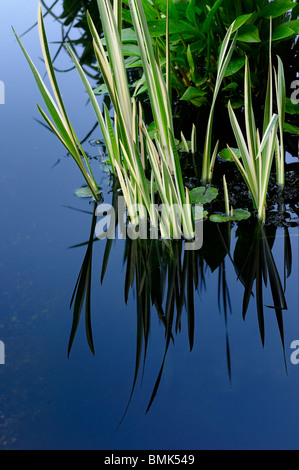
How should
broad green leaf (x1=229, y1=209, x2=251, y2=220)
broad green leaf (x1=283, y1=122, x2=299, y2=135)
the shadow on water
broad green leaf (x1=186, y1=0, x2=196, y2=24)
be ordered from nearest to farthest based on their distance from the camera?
the shadow on water
broad green leaf (x1=229, y1=209, x2=251, y2=220)
broad green leaf (x1=186, y1=0, x2=196, y2=24)
broad green leaf (x1=283, y1=122, x2=299, y2=135)

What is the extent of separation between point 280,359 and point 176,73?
1223 mm

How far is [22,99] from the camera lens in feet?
7.49

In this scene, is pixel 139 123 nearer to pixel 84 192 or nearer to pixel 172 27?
pixel 84 192

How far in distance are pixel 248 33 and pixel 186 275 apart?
2.65 ft

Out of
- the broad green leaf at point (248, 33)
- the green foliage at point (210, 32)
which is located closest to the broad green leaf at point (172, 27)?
the green foliage at point (210, 32)

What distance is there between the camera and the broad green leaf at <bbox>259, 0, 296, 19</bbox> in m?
1.73

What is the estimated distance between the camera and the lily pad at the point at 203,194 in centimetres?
161

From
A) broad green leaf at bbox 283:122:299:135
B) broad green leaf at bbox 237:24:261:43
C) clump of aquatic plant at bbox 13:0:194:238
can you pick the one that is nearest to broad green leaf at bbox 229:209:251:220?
clump of aquatic plant at bbox 13:0:194:238

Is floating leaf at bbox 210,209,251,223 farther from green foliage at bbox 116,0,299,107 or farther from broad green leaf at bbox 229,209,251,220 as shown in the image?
green foliage at bbox 116,0,299,107

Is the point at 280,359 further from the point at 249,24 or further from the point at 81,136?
the point at 81,136

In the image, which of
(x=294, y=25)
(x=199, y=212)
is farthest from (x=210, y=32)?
(x=199, y=212)

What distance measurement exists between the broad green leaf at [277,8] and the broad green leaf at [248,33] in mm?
69

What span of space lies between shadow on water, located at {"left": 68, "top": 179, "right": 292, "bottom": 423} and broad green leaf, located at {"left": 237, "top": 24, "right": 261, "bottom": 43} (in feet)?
1.85

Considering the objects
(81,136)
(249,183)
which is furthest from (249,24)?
(81,136)
